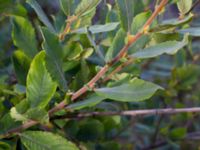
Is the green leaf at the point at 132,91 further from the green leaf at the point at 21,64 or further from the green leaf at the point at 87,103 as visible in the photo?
the green leaf at the point at 21,64

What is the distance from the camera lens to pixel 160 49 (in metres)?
0.73

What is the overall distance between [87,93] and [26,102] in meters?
0.12

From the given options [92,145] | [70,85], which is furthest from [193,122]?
[70,85]

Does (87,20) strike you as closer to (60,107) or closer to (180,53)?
(60,107)

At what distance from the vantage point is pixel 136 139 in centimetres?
188

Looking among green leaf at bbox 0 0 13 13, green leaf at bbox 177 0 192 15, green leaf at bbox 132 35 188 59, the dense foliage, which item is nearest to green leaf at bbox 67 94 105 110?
the dense foliage

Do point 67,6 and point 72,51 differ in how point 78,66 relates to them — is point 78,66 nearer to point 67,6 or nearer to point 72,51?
point 72,51

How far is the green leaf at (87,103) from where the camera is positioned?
74 cm

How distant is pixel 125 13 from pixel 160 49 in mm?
101

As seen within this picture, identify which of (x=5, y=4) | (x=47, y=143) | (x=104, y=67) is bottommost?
(x=47, y=143)

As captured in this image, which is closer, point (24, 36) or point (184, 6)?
point (184, 6)

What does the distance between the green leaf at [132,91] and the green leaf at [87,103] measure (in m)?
0.02

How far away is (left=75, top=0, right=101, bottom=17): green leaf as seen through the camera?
2.54 ft

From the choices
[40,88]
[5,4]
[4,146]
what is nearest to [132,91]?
[40,88]
